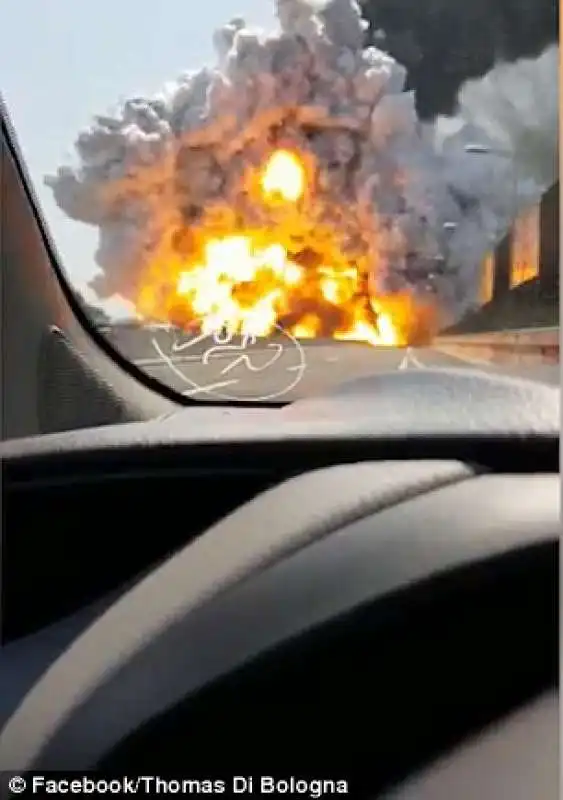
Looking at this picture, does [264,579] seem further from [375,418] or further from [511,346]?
[511,346]

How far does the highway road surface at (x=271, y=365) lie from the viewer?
910mm

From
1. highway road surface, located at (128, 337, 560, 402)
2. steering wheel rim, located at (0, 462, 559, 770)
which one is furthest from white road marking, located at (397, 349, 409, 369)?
steering wheel rim, located at (0, 462, 559, 770)

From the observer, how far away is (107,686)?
2.75 ft

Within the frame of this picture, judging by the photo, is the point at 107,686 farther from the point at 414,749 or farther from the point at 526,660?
the point at 526,660

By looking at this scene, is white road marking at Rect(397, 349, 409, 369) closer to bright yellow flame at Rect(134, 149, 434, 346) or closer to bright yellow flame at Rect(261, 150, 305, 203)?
bright yellow flame at Rect(134, 149, 434, 346)

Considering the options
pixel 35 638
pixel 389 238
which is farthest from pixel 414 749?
pixel 389 238

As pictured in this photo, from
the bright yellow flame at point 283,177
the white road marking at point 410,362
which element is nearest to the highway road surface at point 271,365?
the white road marking at point 410,362

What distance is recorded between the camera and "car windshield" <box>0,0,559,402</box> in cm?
90

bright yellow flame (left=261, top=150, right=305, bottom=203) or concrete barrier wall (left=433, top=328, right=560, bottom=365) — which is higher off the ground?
bright yellow flame (left=261, top=150, right=305, bottom=203)

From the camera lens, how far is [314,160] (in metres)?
0.91

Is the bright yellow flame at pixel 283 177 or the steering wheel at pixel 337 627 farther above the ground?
the bright yellow flame at pixel 283 177

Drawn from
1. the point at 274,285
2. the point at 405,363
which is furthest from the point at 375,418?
the point at 274,285

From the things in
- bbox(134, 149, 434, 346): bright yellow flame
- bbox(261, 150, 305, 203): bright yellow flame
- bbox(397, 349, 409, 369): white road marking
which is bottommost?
bbox(397, 349, 409, 369): white road marking

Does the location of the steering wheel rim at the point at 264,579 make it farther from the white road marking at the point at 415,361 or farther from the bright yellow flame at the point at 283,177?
the bright yellow flame at the point at 283,177
